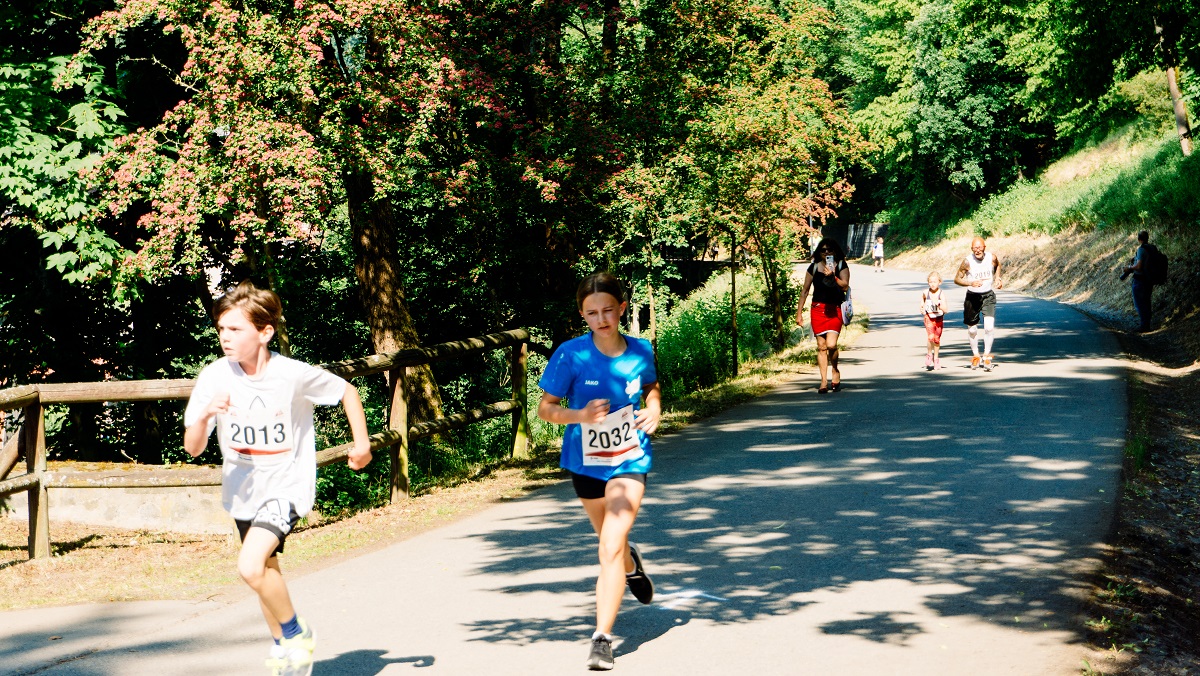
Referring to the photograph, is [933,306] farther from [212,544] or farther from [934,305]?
[212,544]

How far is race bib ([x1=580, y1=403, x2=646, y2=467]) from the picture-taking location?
545 cm

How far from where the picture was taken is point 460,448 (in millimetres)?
14141

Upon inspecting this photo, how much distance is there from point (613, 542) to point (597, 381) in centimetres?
76

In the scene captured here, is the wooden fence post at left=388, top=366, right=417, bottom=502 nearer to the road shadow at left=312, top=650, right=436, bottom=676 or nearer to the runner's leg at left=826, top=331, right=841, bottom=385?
the road shadow at left=312, top=650, right=436, bottom=676

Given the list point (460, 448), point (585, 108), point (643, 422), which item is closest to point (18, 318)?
point (460, 448)

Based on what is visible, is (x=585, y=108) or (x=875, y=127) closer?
(x=585, y=108)

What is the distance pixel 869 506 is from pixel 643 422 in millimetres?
3692

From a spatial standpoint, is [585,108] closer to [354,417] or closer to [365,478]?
[365,478]

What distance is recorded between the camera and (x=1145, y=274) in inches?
920

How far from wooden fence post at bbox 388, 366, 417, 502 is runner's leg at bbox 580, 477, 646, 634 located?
4857 mm

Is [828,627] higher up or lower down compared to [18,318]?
lower down

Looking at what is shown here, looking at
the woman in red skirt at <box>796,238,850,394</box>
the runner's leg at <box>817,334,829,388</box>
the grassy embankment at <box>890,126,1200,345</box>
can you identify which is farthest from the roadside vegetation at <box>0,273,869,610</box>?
the grassy embankment at <box>890,126,1200,345</box>

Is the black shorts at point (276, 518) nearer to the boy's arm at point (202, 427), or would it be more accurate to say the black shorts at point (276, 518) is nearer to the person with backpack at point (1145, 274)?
the boy's arm at point (202, 427)

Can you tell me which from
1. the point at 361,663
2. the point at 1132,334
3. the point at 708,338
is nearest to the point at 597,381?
the point at 361,663
